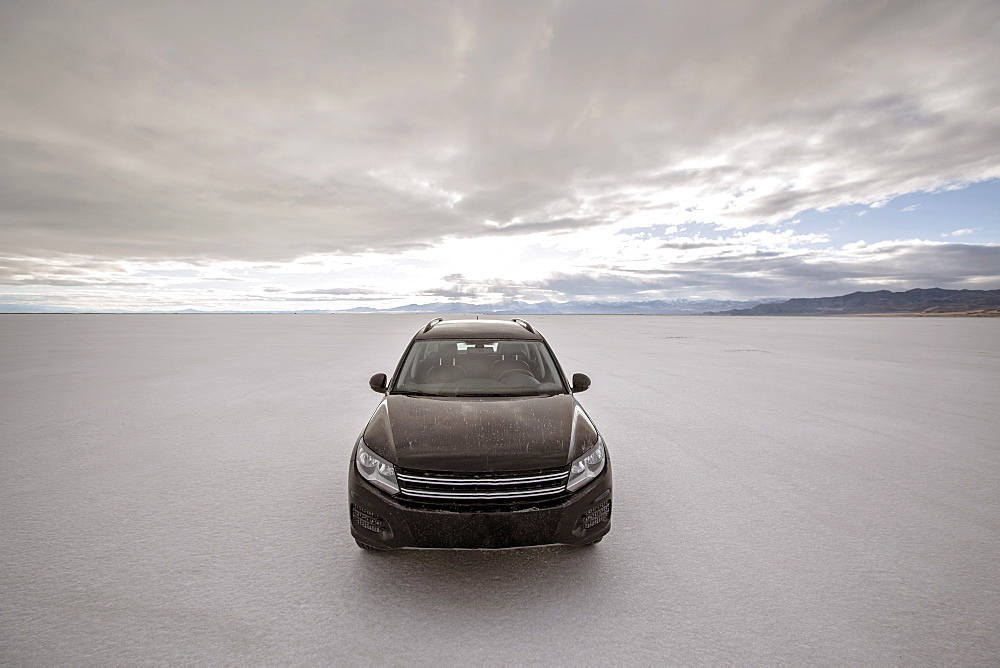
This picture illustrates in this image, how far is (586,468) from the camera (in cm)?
350

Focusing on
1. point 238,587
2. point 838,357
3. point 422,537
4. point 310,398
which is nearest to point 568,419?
point 422,537

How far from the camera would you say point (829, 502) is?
470cm

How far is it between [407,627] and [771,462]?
15.5 ft

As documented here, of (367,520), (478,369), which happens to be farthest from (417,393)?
(367,520)

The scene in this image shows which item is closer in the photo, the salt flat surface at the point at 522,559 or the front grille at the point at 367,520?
the salt flat surface at the point at 522,559

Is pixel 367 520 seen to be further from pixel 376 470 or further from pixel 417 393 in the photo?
pixel 417 393

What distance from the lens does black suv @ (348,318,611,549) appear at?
3186mm

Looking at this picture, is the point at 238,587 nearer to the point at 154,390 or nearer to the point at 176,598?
the point at 176,598

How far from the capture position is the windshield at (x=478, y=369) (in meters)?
4.72

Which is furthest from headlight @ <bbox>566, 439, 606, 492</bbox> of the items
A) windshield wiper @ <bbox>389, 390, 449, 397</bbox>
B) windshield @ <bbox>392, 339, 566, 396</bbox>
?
windshield wiper @ <bbox>389, 390, 449, 397</bbox>

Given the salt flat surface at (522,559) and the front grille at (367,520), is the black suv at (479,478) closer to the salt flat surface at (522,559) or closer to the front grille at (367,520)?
the front grille at (367,520)

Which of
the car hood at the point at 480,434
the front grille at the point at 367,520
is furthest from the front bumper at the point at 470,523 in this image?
the car hood at the point at 480,434

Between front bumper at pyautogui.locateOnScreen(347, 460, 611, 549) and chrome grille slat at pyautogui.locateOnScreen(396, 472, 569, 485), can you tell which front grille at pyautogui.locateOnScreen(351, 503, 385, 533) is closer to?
front bumper at pyautogui.locateOnScreen(347, 460, 611, 549)

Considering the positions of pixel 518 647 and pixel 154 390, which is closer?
pixel 518 647
